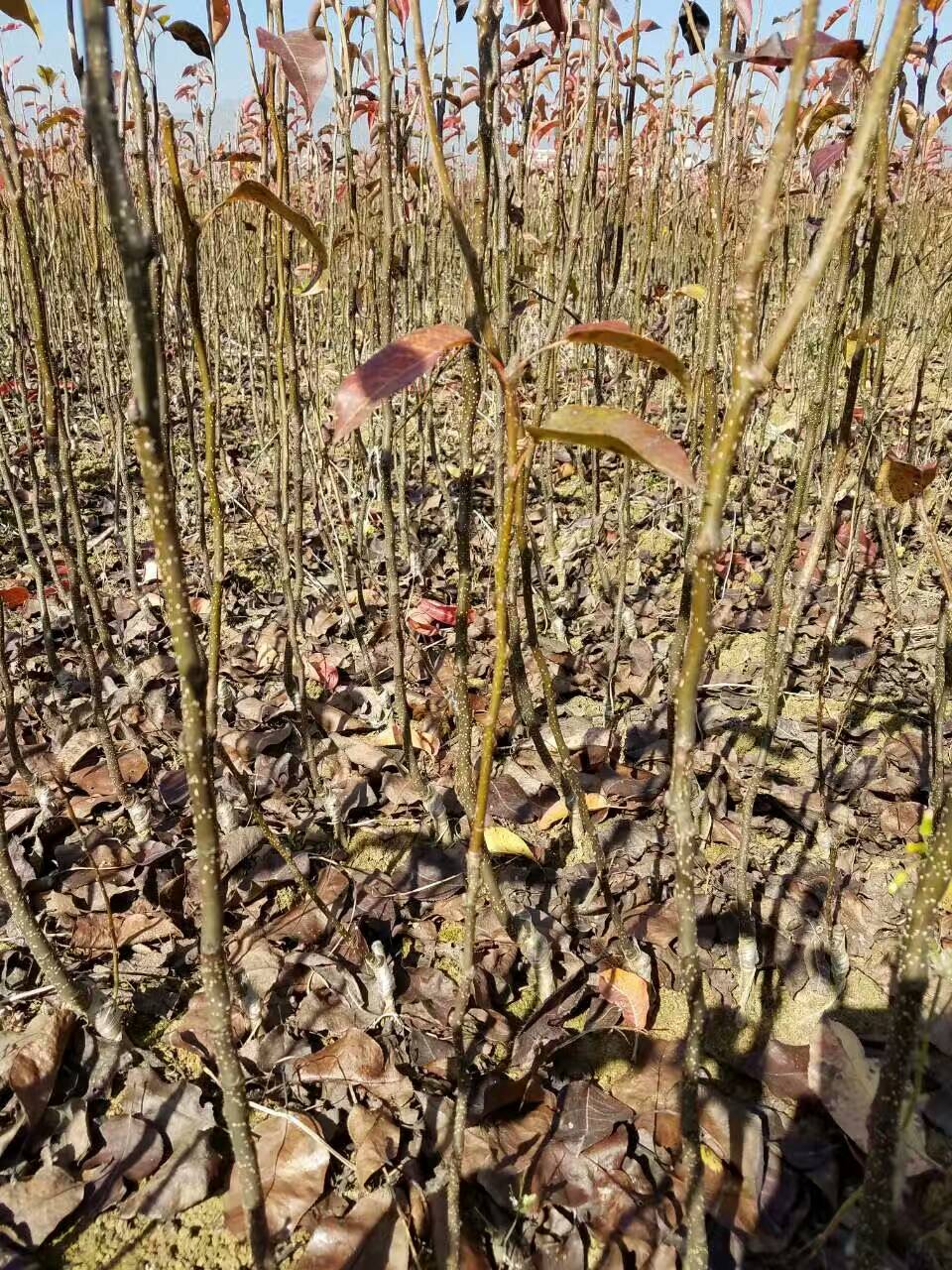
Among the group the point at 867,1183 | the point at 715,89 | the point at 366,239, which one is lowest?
the point at 867,1183

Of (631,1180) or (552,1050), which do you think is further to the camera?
(552,1050)

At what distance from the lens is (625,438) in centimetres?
52

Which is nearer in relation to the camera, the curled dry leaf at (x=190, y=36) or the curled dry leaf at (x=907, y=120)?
the curled dry leaf at (x=190, y=36)

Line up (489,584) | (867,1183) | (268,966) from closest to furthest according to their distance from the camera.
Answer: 1. (867,1183)
2. (268,966)
3. (489,584)

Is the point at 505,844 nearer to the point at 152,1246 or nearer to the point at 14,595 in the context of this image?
the point at 152,1246

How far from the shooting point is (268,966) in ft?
4.08

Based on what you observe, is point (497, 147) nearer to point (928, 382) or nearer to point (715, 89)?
point (715, 89)

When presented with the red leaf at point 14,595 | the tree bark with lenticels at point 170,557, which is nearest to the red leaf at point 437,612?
the red leaf at point 14,595

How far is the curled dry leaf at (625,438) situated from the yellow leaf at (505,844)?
1011mm

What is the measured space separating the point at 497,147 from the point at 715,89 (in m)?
0.30

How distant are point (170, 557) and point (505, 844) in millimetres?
1037

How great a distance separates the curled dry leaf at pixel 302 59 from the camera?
782 mm

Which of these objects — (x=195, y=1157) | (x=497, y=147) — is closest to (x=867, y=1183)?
(x=195, y=1157)

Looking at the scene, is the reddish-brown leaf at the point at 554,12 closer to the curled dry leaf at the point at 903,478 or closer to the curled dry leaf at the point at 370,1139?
the curled dry leaf at the point at 903,478
